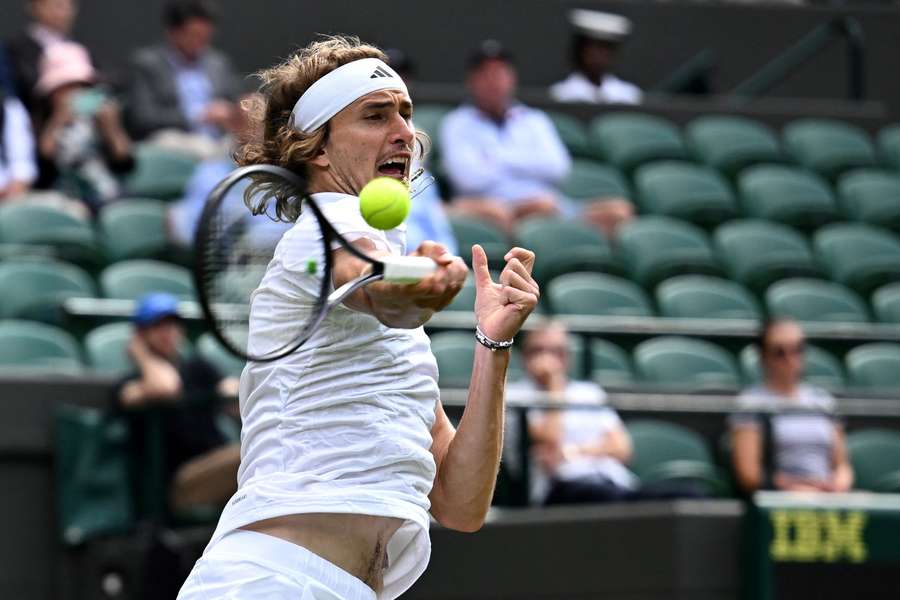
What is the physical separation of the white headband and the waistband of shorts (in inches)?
28.2

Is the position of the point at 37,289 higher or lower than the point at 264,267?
higher

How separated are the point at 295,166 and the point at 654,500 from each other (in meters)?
4.07

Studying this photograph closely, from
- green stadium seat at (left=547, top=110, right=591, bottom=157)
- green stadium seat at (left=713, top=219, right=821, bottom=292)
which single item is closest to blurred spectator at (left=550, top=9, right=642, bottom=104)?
green stadium seat at (left=547, top=110, right=591, bottom=157)

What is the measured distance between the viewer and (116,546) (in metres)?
6.52

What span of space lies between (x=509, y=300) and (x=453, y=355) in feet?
14.8

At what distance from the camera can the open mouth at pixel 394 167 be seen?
9.97 feet

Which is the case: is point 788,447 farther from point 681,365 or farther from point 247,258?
point 247,258

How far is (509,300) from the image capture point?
9.86 feet

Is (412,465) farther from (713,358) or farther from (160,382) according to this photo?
(713,358)

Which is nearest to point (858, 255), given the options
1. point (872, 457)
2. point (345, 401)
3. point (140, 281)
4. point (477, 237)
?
point (477, 237)

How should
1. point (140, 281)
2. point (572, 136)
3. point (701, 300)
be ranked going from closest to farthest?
point (140, 281)
point (701, 300)
point (572, 136)

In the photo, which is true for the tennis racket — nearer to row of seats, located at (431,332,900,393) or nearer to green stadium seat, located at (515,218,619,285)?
row of seats, located at (431,332,900,393)

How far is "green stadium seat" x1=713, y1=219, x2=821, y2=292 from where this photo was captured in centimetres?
948

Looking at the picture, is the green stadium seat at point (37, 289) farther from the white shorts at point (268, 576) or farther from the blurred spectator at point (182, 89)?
the white shorts at point (268, 576)
